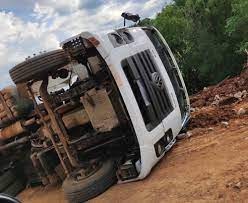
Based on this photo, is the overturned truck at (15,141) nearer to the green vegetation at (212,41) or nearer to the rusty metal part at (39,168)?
the rusty metal part at (39,168)

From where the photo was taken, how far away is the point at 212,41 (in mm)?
18297

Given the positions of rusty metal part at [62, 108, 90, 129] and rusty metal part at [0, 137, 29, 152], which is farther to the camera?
rusty metal part at [0, 137, 29, 152]

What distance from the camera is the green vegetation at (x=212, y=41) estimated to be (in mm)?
16641

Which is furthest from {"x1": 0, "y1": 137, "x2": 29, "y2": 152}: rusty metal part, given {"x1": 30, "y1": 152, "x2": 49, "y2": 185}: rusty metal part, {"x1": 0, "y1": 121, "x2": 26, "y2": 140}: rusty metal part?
{"x1": 30, "y1": 152, "x2": 49, "y2": 185}: rusty metal part

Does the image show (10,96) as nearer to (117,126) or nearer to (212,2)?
(117,126)

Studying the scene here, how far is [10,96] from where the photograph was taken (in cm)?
720

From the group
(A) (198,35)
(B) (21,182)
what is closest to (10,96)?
(B) (21,182)

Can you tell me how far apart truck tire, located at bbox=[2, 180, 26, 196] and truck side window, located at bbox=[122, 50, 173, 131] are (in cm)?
303

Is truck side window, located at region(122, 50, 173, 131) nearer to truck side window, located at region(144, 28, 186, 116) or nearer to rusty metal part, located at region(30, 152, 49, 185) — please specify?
truck side window, located at region(144, 28, 186, 116)

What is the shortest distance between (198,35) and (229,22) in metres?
2.53

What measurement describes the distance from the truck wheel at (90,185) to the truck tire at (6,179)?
197 centimetres

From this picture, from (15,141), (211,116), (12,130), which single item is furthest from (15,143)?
(211,116)

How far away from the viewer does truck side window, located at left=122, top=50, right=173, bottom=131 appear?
589 cm

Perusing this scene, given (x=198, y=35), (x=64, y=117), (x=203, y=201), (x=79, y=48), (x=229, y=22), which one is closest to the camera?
(x=203, y=201)
